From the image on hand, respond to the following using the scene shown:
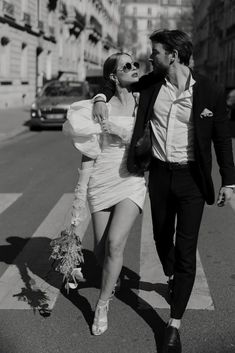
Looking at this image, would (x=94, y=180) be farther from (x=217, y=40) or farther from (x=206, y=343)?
(x=217, y=40)

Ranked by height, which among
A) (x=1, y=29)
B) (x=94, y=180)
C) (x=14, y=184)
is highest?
(x=1, y=29)

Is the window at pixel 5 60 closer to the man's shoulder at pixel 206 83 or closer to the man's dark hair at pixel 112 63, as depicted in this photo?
the man's dark hair at pixel 112 63

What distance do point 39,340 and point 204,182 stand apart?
1.46 meters

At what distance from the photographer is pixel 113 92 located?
3643mm

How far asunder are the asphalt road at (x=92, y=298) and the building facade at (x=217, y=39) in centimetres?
4049

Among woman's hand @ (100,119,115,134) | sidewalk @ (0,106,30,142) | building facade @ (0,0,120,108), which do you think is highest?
building facade @ (0,0,120,108)

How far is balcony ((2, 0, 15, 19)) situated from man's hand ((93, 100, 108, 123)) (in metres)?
27.5

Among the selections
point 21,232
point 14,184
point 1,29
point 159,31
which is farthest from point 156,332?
point 1,29

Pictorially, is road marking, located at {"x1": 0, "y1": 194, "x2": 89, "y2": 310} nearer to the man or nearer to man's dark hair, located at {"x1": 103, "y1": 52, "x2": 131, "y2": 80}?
the man

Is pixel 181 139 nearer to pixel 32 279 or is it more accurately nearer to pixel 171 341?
pixel 171 341

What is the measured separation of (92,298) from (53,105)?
603 inches

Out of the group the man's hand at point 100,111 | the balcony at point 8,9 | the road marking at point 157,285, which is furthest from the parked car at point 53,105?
the man's hand at point 100,111

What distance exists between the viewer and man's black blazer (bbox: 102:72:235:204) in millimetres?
3252

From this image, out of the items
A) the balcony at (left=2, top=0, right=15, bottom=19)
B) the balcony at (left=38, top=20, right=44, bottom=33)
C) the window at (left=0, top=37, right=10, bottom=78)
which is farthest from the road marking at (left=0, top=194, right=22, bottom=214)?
the balcony at (left=38, top=20, right=44, bottom=33)
